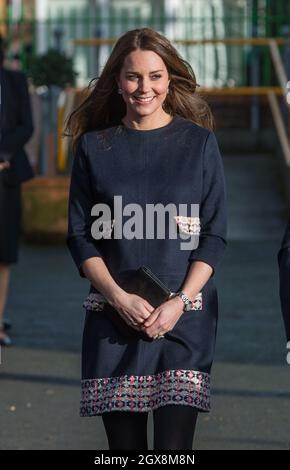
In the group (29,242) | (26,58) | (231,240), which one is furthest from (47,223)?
(26,58)

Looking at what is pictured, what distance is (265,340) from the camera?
867 centimetres

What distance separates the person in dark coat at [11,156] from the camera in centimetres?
839

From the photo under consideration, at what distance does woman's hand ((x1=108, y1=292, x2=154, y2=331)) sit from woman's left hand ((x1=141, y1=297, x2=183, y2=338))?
0.02 m

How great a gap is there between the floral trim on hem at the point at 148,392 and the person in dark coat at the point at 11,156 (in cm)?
427

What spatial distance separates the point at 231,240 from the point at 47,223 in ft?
5.60

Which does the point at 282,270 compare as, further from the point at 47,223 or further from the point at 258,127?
the point at 258,127

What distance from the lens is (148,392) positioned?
4234 millimetres

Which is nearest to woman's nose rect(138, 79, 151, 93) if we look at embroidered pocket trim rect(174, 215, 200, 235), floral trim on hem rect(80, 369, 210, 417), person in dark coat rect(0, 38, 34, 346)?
embroidered pocket trim rect(174, 215, 200, 235)

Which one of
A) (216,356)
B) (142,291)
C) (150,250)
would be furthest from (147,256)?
(216,356)

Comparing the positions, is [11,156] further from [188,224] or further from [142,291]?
[142,291]

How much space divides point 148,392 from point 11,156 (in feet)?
14.4

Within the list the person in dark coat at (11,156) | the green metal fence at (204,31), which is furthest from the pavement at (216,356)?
the green metal fence at (204,31)

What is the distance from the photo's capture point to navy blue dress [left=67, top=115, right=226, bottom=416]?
167 inches

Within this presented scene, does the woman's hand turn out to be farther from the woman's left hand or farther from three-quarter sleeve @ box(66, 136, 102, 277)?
three-quarter sleeve @ box(66, 136, 102, 277)
